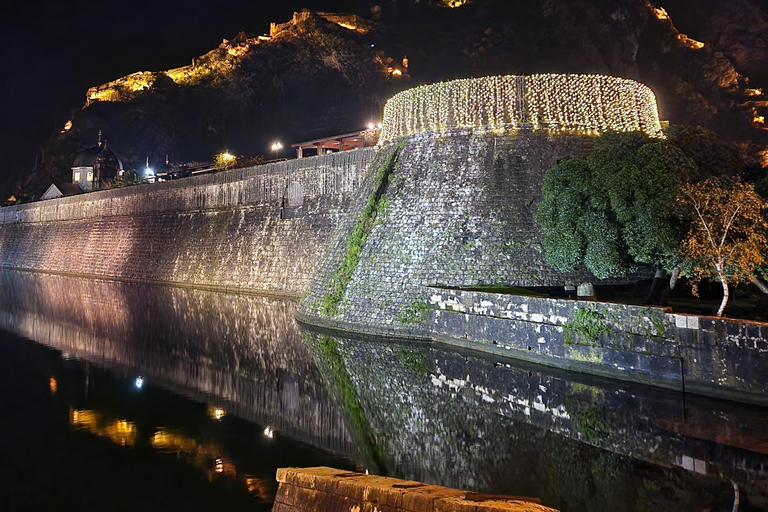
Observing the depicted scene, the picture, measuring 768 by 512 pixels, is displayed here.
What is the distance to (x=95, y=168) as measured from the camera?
6869cm

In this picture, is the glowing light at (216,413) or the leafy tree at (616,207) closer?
the glowing light at (216,413)

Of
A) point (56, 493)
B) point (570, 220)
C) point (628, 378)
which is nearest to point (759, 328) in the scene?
point (628, 378)

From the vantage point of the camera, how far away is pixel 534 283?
15633 millimetres

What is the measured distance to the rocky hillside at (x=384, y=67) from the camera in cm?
7175

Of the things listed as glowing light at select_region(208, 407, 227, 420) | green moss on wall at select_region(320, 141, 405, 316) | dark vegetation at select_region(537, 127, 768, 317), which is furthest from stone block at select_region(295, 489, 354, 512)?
green moss on wall at select_region(320, 141, 405, 316)

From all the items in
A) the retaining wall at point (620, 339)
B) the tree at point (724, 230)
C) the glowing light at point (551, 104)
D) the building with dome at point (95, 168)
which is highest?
the building with dome at point (95, 168)

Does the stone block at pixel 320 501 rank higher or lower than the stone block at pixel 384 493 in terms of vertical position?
lower

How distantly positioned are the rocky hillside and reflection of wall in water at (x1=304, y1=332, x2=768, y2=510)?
197 ft

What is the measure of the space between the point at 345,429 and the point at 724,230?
8531 millimetres

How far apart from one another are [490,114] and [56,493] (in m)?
15.0

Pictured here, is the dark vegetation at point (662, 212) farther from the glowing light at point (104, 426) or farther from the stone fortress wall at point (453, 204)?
the glowing light at point (104, 426)

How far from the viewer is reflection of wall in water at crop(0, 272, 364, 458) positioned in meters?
10.5

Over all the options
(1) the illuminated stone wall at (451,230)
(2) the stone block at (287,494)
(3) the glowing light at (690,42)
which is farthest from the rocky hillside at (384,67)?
(2) the stone block at (287,494)

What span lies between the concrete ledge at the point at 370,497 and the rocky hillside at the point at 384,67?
2568 inches
